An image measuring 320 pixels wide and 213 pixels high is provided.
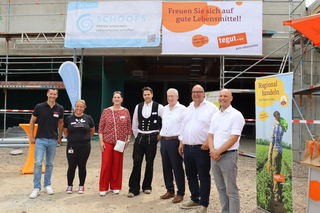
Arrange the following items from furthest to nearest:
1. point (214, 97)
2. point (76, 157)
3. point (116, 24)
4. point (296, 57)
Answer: point (116, 24)
point (296, 57)
point (214, 97)
point (76, 157)

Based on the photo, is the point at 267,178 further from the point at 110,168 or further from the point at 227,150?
the point at 110,168

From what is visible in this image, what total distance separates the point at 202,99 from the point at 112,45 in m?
5.43

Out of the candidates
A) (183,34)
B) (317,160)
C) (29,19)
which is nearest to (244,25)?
(183,34)

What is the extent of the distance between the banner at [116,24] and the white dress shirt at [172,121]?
180 inches

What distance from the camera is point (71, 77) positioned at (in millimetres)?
8117

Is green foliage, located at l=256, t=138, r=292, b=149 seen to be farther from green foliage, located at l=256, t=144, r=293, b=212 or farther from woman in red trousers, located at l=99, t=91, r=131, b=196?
woman in red trousers, located at l=99, t=91, r=131, b=196

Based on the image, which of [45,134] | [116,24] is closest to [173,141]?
[45,134]

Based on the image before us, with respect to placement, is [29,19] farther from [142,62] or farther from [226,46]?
[226,46]

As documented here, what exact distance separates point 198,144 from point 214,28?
5.31m

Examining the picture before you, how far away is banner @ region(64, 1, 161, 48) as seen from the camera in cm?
852

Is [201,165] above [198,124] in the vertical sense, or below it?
below

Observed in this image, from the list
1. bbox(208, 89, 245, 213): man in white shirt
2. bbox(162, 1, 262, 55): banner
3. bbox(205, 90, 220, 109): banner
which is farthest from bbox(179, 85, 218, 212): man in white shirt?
bbox(162, 1, 262, 55): banner

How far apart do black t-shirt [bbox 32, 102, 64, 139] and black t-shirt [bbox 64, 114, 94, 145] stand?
0.21 m

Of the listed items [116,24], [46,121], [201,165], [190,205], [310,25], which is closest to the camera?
[310,25]
